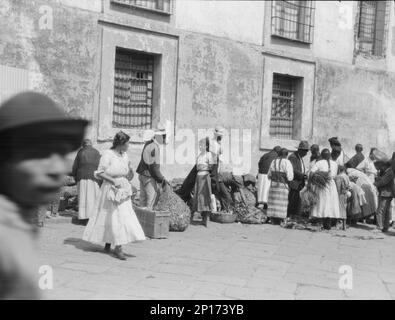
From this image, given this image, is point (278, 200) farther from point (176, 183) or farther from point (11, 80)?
point (11, 80)

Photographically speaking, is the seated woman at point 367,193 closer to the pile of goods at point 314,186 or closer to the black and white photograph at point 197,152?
the black and white photograph at point 197,152

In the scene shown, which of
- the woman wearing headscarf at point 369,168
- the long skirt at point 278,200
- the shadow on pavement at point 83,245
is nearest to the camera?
the shadow on pavement at point 83,245

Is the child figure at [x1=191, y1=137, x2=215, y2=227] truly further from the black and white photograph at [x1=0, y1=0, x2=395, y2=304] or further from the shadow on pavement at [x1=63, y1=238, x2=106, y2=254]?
the shadow on pavement at [x1=63, y1=238, x2=106, y2=254]

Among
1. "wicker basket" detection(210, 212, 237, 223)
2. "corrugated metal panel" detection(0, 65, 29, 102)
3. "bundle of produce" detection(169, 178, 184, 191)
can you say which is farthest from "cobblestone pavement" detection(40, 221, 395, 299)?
"corrugated metal panel" detection(0, 65, 29, 102)

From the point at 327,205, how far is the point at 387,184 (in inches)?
50.3

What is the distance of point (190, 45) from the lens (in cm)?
1316

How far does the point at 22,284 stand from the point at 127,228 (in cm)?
576

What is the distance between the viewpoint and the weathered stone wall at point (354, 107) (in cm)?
1605

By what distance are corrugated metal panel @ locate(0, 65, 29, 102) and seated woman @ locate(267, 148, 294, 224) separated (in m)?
4.86

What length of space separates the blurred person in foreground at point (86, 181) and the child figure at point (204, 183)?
72.3 inches

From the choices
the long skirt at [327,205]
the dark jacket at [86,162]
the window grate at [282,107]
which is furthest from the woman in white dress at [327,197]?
the dark jacket at [86,162]

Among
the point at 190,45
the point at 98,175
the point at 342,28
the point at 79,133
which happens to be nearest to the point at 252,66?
the point at 190,45

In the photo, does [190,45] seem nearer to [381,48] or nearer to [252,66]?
[252,66]

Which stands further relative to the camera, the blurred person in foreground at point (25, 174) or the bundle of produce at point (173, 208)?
the bundle of produce at point (173, 208)
